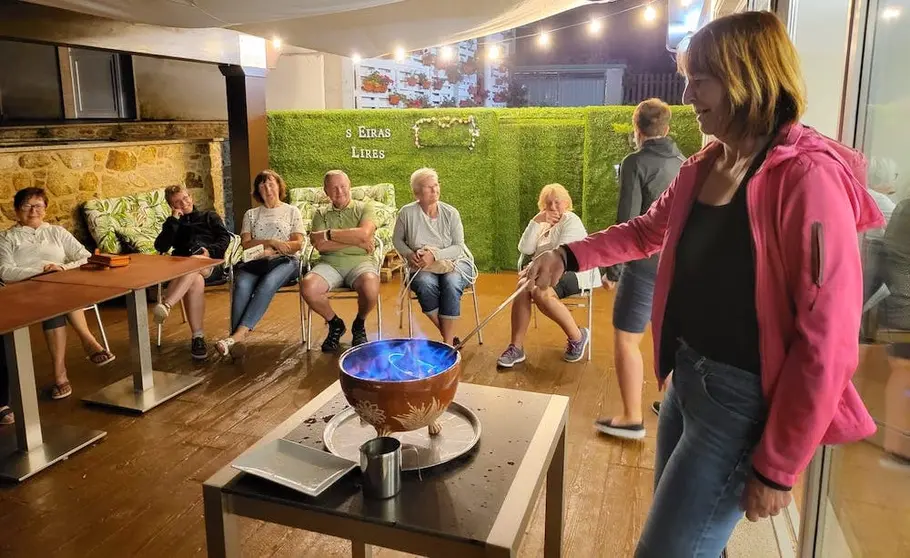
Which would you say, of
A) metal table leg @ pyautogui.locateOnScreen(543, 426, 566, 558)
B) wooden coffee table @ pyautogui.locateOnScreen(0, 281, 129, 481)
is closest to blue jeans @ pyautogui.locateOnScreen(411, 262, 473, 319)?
wooden coffee table @ pyautogui.locateOnScreen(0, 281, 129, 481)

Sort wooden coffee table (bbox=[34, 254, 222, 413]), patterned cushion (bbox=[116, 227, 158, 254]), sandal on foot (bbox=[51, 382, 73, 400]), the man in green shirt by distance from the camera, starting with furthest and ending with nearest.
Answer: patterned cushion (bbox=[116, 227, 158, 254]) < the man in green shirt < sandal on foot (bbox=[51, 382, 73, 400]) < wooden coffee table (bbox=[34, 254, 222, 413])

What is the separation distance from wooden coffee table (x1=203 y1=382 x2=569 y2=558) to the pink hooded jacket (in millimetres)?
444

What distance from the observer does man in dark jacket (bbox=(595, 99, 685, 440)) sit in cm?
284

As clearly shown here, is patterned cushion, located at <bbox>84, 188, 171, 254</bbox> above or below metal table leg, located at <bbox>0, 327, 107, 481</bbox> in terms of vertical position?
above

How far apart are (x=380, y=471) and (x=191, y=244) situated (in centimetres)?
349

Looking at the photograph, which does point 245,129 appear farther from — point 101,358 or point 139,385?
point 139,385

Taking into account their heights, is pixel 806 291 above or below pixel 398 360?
above

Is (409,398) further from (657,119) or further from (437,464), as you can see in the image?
(657,119)

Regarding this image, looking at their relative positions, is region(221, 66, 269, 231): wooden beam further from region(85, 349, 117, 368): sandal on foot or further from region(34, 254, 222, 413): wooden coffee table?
region(34, 254, 222, 413): wooden coffee table

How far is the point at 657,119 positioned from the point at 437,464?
2.01 meters

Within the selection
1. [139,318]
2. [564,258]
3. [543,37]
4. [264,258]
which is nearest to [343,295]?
[264,258]

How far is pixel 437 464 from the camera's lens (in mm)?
1399

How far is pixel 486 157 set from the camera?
609 cm

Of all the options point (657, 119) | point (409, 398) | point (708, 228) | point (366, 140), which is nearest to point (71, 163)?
point (366, 140)
